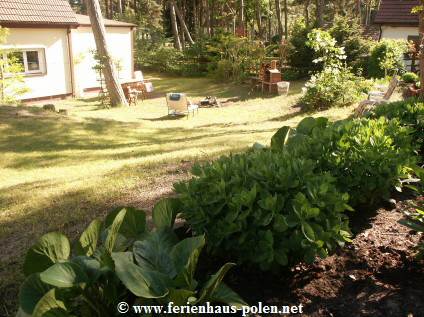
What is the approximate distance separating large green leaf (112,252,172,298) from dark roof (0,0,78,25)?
17.6m

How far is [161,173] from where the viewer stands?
5.27 meters

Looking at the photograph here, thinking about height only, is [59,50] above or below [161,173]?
above

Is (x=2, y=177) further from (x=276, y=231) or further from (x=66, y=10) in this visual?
(x=66, y=10)

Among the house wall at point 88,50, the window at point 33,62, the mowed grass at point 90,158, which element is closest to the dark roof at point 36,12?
the house wall at point 88,50

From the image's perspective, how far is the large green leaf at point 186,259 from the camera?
1764mm

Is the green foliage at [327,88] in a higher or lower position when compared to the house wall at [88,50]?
lower

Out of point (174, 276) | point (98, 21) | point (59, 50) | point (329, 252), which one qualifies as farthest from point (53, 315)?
point (59, 50)

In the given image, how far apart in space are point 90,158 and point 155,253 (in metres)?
6.21

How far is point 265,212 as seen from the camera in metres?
2.22

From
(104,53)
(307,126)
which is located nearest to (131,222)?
(307,126)

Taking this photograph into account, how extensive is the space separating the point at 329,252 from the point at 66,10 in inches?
772

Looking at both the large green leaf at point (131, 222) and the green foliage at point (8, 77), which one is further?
the green foliage at point (8, 77)

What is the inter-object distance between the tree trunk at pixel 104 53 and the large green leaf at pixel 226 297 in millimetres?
15922

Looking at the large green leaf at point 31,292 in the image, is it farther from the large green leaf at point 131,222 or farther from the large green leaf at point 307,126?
the large green leaf at point 307,126
